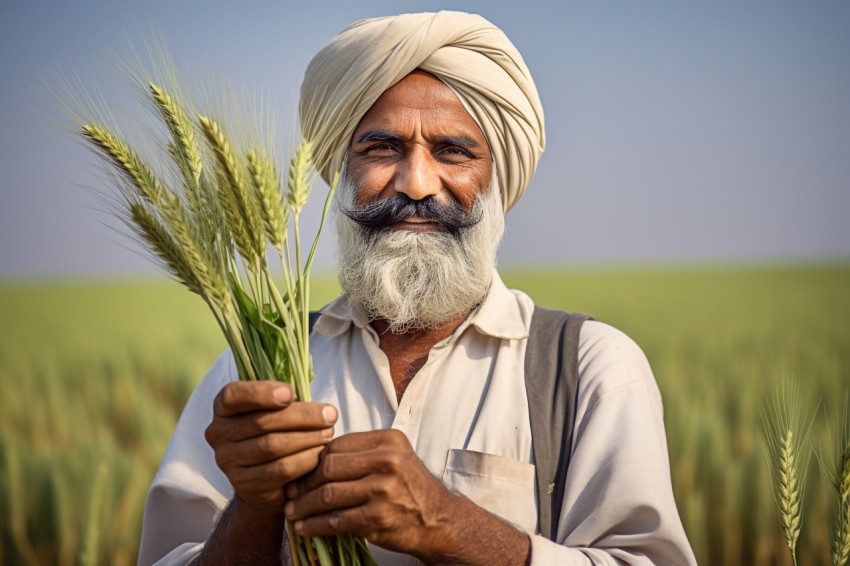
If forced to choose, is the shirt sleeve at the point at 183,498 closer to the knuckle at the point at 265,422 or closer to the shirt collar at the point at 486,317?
the shirt collar at the point at 486,317

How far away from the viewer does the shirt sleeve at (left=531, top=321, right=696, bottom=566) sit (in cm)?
177

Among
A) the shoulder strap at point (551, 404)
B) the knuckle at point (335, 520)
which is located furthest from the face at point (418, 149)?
the knuckle at point (335, 520)

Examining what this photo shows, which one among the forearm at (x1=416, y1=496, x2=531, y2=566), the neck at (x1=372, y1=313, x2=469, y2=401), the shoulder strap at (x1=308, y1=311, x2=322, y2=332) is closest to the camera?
the forearm at (x1=416, y1=496, x2=531, y2=566)

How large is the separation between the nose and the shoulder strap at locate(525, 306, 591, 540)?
525mm

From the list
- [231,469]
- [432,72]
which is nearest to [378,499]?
[231,469]

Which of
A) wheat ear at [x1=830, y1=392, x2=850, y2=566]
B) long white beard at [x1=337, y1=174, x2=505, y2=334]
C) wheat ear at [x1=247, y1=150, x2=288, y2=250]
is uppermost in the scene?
wheat ear at [x1=247, y1=150, x2=288, y2=250]

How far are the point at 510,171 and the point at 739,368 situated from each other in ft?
14.8

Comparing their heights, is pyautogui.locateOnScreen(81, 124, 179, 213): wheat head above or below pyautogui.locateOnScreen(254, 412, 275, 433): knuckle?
above

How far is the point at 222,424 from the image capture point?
4.72 ft

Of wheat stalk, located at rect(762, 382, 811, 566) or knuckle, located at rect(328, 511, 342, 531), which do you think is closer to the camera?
knuckle, located at rect(328, 511, 342, 531)

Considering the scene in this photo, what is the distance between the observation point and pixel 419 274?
2260 millimetres

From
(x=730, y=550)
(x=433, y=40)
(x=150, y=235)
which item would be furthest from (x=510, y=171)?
(x=730, y=550)

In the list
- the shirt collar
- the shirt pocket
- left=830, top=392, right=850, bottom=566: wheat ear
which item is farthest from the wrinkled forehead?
left=830, top=392, right=850, bottom=566: wheat ear

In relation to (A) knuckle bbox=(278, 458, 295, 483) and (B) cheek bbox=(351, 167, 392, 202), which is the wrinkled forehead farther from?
(A) knuckle bbox=(278, 458, 295, 483)
